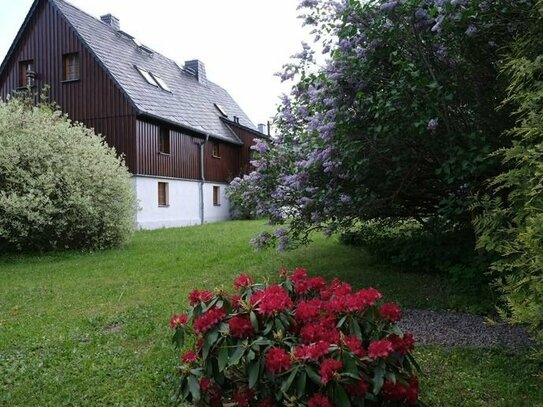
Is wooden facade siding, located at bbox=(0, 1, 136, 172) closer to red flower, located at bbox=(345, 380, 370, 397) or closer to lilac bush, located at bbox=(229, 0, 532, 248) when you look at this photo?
lilac bush, located at bbox=(229, 0, 532, 248)

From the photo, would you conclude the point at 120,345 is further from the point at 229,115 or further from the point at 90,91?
the point at 229,115

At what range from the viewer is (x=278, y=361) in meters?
2.44

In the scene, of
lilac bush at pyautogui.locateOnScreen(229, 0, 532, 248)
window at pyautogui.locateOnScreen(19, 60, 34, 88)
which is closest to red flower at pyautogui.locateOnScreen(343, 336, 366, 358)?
lilac bush at pyautogui.locateOnScreen(229, 0, 532, 248)

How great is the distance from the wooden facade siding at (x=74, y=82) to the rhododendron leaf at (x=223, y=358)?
50.0 feet

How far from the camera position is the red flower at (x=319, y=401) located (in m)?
2.34

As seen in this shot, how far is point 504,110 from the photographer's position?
5.00m

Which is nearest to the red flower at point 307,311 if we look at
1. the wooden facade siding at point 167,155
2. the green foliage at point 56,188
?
the green foliage at point 56,188

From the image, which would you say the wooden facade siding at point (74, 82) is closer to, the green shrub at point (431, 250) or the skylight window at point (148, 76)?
the skylight window at point (148, 76)

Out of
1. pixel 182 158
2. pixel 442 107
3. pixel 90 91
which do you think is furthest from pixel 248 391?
pixel 182 158

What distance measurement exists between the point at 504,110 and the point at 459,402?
3.18m

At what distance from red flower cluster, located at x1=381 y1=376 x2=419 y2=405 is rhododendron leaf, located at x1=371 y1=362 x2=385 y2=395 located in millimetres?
76

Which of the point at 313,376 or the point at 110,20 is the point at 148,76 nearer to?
the point at 110,20

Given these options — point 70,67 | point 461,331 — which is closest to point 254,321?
point 461,331

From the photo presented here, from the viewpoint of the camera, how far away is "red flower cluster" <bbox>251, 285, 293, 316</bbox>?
105 inches
